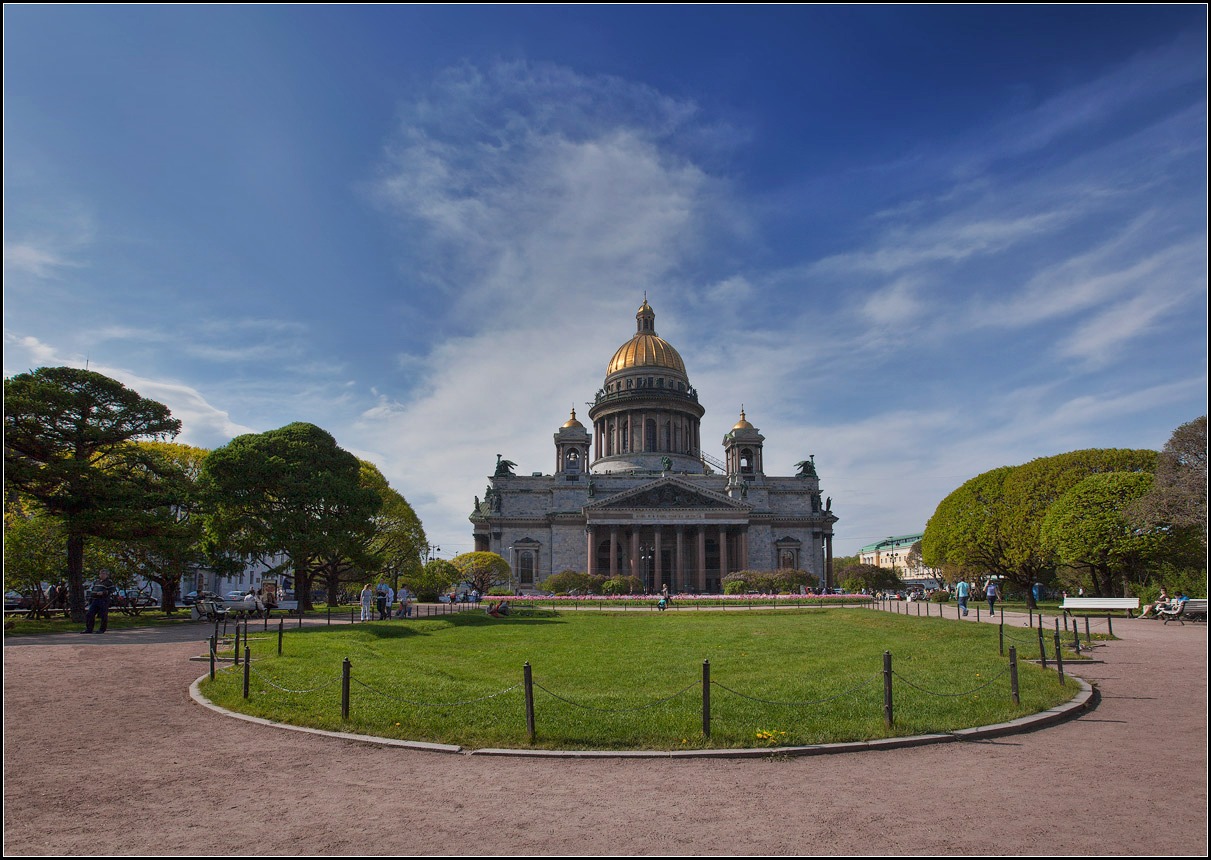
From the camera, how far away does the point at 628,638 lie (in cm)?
2753

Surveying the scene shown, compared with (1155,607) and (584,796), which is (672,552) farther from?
(584,796)

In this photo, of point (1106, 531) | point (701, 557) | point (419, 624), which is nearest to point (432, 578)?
point (419, 624)

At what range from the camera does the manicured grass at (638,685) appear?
39.1 feet

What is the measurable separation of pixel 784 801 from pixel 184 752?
873 cm

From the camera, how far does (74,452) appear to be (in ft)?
115

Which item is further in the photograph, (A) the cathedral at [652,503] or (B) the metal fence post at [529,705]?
(A) the cathedral at [652,503]

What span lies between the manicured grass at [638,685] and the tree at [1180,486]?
18.0 m

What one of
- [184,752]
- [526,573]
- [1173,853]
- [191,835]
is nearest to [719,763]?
[1173,853]

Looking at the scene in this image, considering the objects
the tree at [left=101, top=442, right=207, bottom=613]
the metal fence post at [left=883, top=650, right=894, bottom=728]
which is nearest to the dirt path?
the metal fence post at [left=883, top=650, right=894, bottom=728]

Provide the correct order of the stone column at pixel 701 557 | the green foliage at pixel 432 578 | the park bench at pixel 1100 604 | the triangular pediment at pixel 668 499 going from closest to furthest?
the park bench at pixel 1100 604 < the green foliage at pixel 432 578 < the triangular pediment at pixel 668 499 < the stone column at pixel 701 557

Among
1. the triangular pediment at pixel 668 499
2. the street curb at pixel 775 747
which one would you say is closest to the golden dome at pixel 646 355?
the triangular pediment at pixel 668 499

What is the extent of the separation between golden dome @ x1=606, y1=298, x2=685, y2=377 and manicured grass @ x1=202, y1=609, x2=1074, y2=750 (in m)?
66.9

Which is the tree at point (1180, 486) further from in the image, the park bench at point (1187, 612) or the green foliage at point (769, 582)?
the green foliage at point (769, 582)

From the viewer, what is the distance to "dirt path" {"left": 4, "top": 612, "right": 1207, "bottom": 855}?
25.0ft
